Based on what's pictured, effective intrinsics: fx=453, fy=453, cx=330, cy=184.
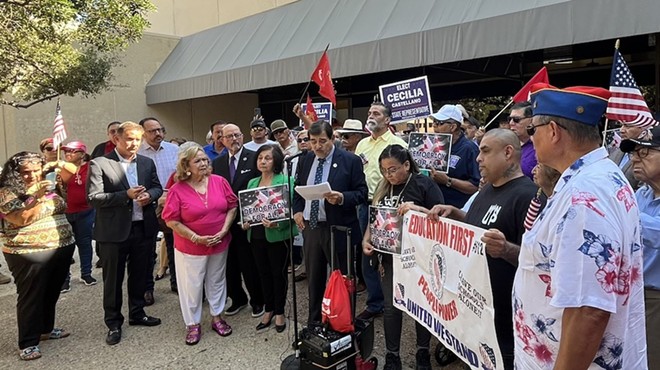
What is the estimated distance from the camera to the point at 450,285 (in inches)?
116

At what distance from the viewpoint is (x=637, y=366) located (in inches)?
62.2

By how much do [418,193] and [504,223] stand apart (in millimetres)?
967

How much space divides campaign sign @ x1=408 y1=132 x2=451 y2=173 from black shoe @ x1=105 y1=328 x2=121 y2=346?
341cm

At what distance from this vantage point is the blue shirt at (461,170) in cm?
463

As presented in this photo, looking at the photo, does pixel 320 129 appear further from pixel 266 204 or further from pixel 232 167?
pixel 232 167

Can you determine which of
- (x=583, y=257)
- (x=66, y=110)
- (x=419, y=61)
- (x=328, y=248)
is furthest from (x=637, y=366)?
(x=66, y=110)

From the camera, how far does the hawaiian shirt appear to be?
4.58 ft

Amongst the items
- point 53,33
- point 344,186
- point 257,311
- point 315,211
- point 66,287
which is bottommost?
point 66,287

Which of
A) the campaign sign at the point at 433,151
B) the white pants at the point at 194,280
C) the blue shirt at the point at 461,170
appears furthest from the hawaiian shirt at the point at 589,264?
the white pants at the point at 194,280

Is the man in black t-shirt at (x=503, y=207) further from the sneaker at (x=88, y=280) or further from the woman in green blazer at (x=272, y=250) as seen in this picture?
the sneaker at (x=88, y=280)

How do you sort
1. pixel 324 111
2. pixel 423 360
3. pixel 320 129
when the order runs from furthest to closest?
pixel 324 111 → pixel 320 129 → pixel 423 360

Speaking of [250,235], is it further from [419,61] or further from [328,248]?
[419,61]

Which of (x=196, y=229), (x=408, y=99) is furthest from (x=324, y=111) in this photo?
(x=196, y=229)

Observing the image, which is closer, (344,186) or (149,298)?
(344,186)
